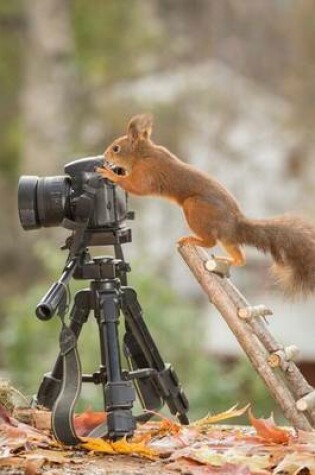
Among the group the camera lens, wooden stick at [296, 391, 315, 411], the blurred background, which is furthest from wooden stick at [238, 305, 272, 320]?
the blurred background

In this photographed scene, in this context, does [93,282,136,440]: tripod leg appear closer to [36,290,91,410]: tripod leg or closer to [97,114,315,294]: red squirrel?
[36,290,91,410]: tripod leg

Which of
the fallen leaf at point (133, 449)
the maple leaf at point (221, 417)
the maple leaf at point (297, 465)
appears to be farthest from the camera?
the maple leaf at point (221, 417)

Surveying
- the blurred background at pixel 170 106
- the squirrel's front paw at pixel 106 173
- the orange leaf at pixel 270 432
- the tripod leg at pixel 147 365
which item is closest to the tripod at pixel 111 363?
the tripod leg at pixel 147 365

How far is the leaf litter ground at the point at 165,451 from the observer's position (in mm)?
2744

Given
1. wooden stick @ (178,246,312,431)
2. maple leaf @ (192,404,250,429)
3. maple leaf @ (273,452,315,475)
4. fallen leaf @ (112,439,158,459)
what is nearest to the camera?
maple leaf @ (273,452,315,475)

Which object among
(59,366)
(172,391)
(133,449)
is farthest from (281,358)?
(59,366)

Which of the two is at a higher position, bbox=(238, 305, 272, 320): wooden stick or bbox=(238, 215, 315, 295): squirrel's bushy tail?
bbox=(238, 215, 315, 295): squirrel's bushy tail

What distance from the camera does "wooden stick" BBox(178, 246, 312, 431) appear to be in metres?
2.97

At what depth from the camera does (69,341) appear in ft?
9.72

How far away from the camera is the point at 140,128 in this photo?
318 centimetres

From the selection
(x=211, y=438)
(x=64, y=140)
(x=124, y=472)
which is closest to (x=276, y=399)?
(x=211, y=438)

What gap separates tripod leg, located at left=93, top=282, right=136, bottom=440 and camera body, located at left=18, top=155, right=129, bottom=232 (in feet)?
0.46

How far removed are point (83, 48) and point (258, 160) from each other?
66.3 inches

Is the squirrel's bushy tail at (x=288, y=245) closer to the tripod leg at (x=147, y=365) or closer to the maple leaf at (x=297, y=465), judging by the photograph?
the tripod leg at (x=147, y=365)
